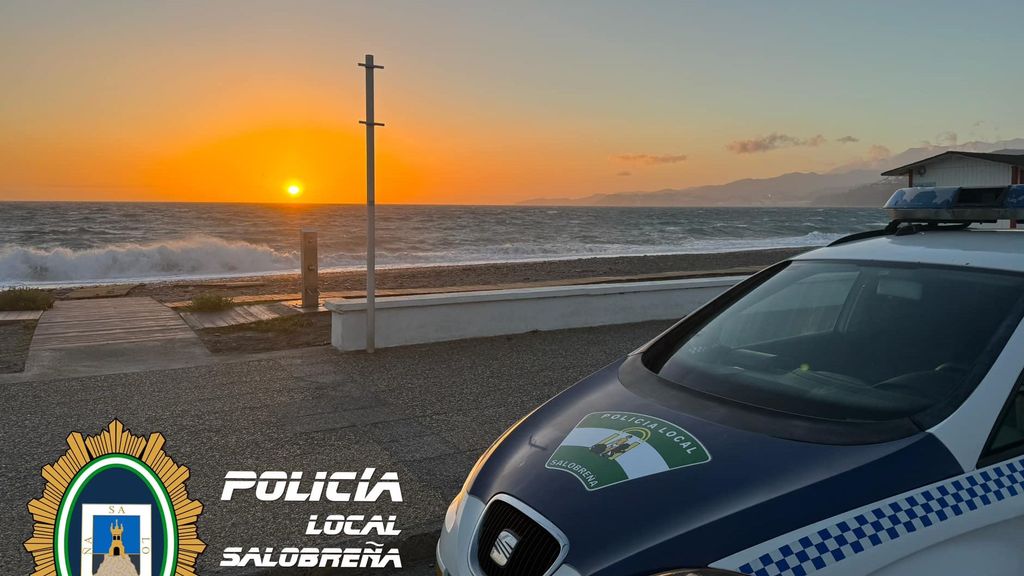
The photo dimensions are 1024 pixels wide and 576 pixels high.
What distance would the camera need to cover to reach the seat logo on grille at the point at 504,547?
6.55ft

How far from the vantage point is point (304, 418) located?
550 centimetres

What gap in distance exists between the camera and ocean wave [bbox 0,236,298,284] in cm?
2450

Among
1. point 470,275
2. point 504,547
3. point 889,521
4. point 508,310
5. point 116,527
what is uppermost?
point 889,521

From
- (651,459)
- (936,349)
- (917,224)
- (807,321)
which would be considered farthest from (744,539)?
(917,224)

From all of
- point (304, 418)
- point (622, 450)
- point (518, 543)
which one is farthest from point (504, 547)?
point (304, 418)

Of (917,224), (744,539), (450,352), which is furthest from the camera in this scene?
(450,352)

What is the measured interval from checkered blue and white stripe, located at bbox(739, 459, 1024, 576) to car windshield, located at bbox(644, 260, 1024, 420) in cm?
32

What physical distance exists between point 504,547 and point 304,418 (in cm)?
382

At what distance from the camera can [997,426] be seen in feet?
6.46

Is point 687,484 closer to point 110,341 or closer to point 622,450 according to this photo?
point 622,450

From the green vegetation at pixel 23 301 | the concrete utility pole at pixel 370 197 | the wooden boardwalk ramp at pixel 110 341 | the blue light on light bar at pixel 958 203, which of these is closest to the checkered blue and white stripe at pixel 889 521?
the blue light on light bar at pixel 958 203

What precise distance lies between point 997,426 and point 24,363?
8194 mm

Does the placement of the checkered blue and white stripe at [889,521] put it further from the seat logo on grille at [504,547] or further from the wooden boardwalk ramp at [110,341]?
the wooden boardwalk ramp at [110,341]

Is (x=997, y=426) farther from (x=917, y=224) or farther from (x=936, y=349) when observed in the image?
(x=917, y=224)
